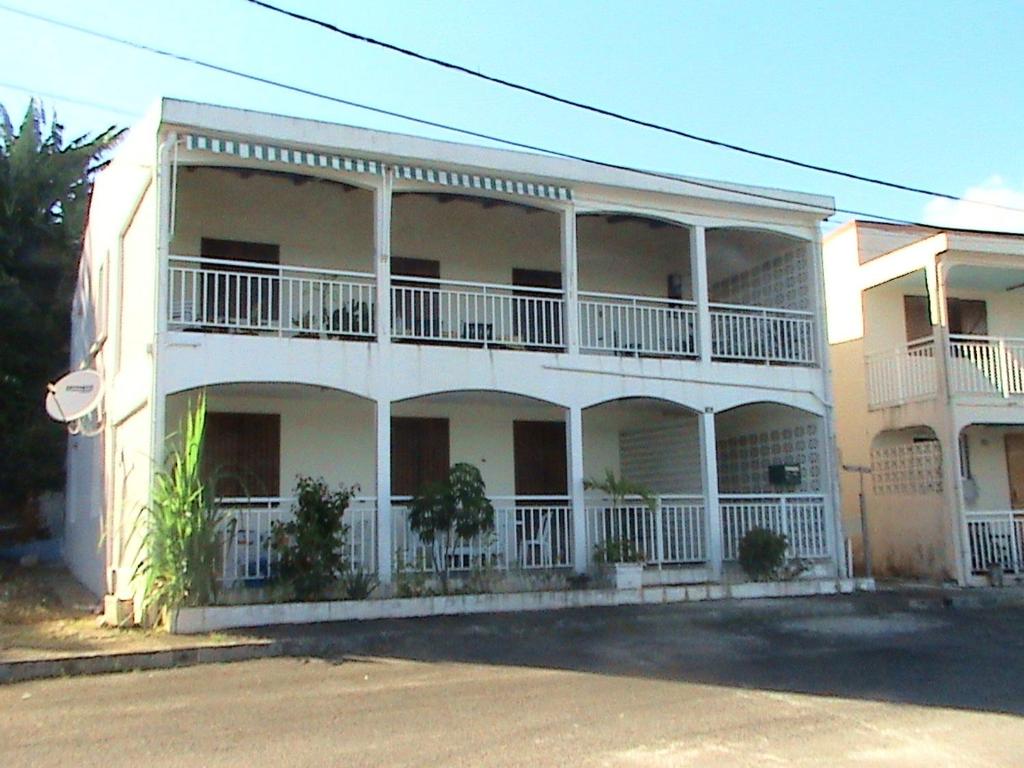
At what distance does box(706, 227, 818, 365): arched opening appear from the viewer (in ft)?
51.4

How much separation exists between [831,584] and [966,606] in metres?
1.87

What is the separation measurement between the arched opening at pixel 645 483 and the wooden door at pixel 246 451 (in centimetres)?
468

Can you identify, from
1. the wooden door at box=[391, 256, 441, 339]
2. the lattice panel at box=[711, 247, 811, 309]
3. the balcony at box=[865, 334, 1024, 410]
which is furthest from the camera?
the balcony at box=[865, 334, 1024, 410]

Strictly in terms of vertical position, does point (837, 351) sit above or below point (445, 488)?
above

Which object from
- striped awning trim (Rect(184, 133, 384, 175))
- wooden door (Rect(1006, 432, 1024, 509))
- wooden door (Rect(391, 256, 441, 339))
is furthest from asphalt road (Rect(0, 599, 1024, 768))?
wooden door (Rect(1006, 432, 1024, 509))

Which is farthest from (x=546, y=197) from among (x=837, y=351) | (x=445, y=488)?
(x=837, y=351)

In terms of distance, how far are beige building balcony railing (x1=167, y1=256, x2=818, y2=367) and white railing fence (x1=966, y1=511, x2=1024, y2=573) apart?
403 cm

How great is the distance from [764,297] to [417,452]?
664 centimetres

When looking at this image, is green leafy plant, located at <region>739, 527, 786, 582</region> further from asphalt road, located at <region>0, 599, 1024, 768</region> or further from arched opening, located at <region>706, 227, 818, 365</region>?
arched opening, located at <region>706, 227, 818, 365</region>

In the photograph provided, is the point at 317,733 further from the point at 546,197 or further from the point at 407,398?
the point at 546,197

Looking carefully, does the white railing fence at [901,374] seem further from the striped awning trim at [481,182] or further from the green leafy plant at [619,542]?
the striped awning trim at [481,182]

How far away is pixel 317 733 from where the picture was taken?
22.1ft

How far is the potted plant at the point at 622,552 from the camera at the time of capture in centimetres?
1324

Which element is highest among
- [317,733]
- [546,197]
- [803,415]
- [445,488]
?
[546,197]
